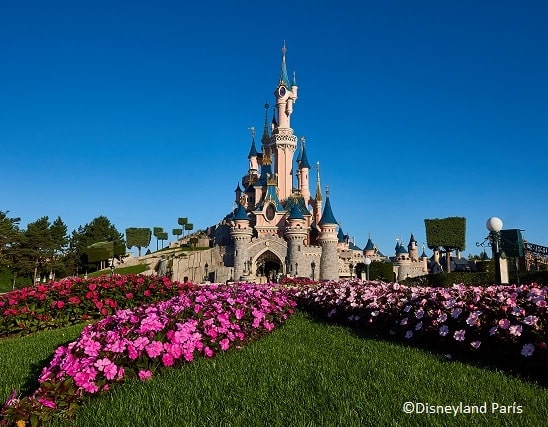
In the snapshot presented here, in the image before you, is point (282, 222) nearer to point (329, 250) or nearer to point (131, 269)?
point (329, 250)

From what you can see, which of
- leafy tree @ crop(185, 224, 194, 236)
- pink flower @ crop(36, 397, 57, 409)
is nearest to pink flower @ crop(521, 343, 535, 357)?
pink flower @ crop(36, 397, 57, 409)

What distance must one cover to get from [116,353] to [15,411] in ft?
4.29

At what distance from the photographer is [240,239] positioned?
127 ft

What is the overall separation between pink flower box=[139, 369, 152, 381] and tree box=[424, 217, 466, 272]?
39.1 meters

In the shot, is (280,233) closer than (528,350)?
No

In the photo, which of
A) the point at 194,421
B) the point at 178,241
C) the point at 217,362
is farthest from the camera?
the point at 178,241

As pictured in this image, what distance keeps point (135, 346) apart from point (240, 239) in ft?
111

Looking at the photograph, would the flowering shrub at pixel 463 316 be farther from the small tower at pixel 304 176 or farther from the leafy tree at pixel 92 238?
the leafy tree at pixel 92 238

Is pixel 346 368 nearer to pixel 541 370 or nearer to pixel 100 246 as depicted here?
pixel 541 370

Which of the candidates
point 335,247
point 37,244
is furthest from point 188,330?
point 37,244

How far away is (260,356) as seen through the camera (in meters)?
5.62

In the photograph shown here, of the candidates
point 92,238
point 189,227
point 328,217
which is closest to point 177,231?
point 189,227

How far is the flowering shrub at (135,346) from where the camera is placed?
154 inches

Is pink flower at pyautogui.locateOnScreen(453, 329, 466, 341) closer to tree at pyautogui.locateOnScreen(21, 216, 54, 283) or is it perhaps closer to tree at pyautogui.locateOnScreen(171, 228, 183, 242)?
tree at pyautogui.locateOnScreen(21, 216, 54, 283)
